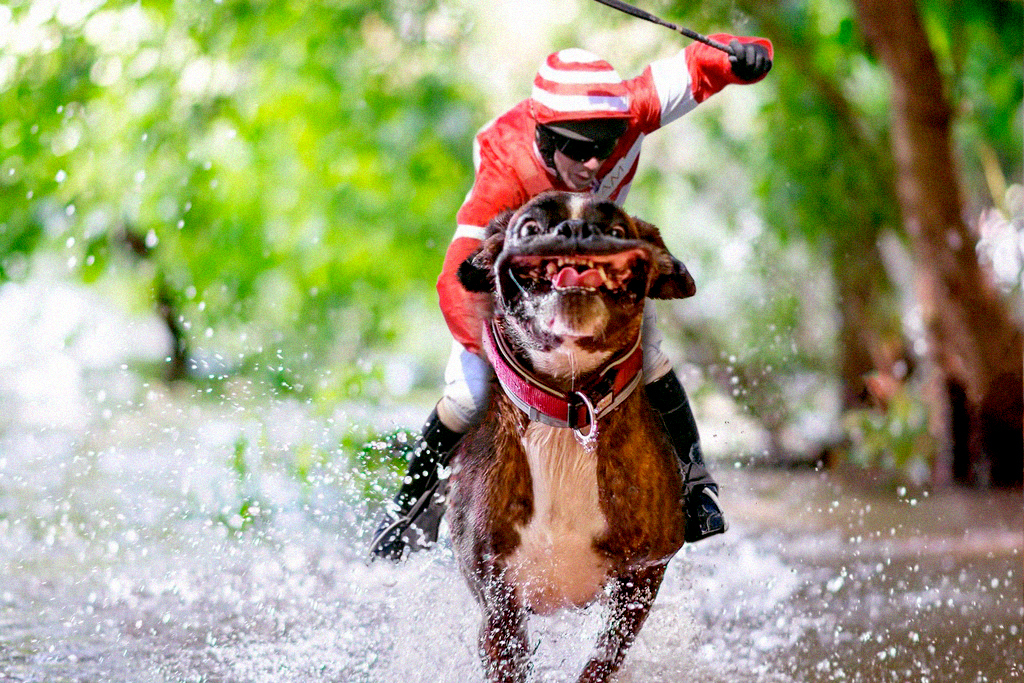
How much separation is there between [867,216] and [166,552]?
7219 mm

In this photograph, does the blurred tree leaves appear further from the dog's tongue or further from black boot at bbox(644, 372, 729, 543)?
the dog's tongue

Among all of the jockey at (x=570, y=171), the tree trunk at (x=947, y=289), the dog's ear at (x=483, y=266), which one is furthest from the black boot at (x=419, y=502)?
the tree trunk at (x=947, y=289)

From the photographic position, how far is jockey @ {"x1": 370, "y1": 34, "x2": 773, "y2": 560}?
314 cm

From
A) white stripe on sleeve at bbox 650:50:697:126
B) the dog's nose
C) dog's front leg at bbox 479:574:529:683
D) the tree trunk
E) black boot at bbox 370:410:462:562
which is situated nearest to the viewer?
the dog's nose

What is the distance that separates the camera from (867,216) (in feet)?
33.3

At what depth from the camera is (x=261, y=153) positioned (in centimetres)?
911

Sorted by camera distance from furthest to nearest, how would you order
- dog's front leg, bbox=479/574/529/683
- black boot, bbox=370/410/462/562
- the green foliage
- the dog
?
the green foliage
black boot, bbox=370/410/462/562
dog's front leg, bbox=479/574/529/683
the dog

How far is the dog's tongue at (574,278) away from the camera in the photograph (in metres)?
2.56

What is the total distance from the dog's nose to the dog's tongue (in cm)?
8

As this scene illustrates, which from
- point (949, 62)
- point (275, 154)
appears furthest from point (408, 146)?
point (949, 62)

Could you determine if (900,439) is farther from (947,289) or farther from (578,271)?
(578,271)

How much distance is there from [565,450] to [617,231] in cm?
61

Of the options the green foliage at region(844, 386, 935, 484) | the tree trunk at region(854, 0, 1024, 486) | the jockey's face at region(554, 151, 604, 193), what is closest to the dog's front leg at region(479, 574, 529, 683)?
the jockey's face at region(554, 151, 604, 193)

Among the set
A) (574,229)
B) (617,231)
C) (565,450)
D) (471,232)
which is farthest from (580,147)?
(565,450)
